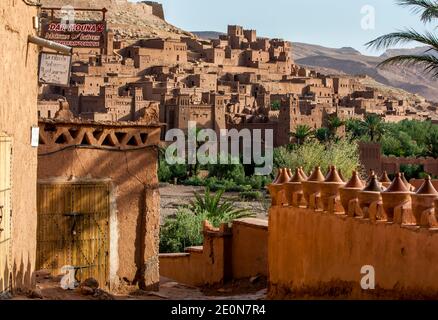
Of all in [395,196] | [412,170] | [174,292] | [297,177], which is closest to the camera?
[395,196]

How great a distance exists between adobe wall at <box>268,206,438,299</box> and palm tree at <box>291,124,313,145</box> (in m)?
39.3

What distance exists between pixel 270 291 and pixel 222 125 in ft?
143

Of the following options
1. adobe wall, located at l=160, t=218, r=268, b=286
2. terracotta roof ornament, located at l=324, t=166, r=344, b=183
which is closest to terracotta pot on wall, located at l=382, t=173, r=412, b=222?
terracotta roof ornament, located at l=324, t=166, r=344, b=183

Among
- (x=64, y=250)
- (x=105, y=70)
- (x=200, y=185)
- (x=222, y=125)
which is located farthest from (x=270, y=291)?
(x=105, y=70)

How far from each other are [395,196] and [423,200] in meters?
0.46

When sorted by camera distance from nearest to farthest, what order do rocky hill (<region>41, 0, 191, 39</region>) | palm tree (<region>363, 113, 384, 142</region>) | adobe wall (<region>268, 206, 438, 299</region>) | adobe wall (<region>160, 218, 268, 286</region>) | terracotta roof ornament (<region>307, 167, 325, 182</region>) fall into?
1. adobe wall (<region>268, 206, 438, 299</region>)
2. terracotta roof ornament (<region>307, 167, 325, 182</region>)
3. adobe wall (<region>160, 218, 268, 286</region>)
4. palm tree (<region>363, 113, 384, 142</region>)
5. rocky hill (<region>41, 0, 191, 39</region>)

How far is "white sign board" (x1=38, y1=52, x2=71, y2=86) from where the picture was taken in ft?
30.6

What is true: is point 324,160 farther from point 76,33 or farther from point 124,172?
point 76,33

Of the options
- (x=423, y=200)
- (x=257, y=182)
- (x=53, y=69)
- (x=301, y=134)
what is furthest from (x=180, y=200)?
(x=423, y=200)

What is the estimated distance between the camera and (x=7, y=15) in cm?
802

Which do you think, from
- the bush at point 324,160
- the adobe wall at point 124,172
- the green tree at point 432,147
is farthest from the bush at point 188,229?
the green tree at point 432,147

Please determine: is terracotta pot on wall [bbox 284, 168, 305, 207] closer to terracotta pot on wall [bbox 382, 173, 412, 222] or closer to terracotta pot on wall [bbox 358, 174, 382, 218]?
terracotta pot on wall [bbox 358, 174, 382, 218]

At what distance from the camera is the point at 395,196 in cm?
781
